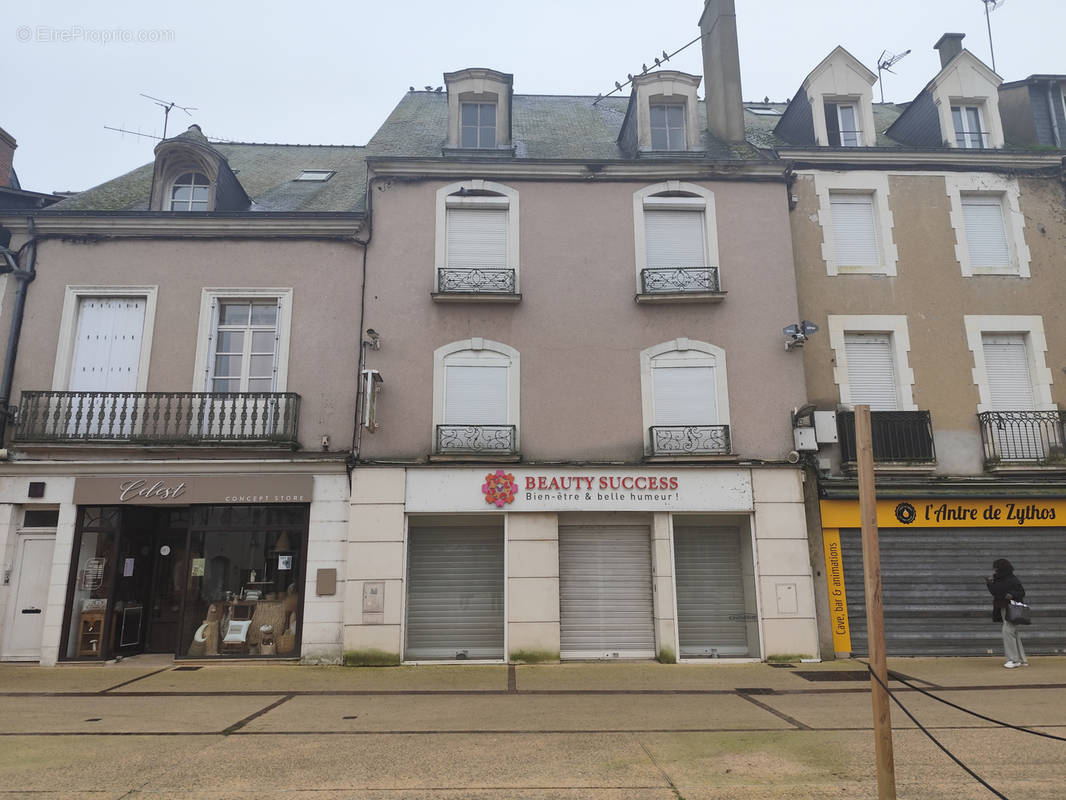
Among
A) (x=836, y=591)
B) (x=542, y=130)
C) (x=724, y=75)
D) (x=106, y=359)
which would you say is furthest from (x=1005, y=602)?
(x=106, y=359)

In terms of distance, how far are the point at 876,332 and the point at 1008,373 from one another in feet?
8.29

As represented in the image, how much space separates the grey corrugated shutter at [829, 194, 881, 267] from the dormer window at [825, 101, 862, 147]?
4.31 ft

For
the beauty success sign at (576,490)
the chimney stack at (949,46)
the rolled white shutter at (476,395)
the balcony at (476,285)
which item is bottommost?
the beauty success sign at (576,490)

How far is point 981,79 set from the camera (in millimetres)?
13852

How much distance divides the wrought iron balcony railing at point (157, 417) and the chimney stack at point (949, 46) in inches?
621

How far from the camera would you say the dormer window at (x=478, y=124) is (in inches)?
538

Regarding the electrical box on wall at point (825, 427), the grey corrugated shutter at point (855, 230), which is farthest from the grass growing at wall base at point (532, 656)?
the grey corrugated shutter at point (855, 230)

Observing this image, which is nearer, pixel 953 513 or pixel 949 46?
pixel 953 513

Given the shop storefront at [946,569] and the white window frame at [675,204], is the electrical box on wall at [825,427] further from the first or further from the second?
the white window frame at [675,204]

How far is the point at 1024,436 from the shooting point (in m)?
12.1

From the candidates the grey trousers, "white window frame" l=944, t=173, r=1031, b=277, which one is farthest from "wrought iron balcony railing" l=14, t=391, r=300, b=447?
"white window frame" l=944, t=173, r=1031, b=277

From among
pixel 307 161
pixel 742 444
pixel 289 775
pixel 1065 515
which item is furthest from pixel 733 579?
pixel 307 161

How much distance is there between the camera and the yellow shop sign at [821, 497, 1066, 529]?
1165 cm

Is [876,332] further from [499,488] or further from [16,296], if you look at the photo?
[16,296]
